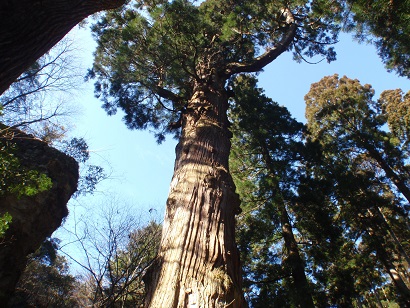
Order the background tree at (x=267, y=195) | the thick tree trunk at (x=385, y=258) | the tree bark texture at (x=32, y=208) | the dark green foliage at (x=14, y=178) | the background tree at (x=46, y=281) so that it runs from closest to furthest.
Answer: the dark green foliage at (x=14, y=178)
the background tree at (x=267, y=195)
the thick tree trunk at (x=385, y=258)
the tree bark texture at (x=32, y=208)
the background tree at (x=46, y=281)

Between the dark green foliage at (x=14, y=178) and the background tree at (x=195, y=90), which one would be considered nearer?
the background tree at (x=195, y=90)

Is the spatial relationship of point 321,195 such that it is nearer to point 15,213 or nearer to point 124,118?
point 124,118

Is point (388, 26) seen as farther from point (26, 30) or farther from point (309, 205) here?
point (26, 30)

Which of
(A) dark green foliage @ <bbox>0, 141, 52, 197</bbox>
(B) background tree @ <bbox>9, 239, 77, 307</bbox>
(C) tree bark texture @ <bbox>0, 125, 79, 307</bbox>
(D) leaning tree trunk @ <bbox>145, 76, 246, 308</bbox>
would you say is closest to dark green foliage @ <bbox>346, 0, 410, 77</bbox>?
(D) leaning tree trunk @ <bbox>145, 76, 246, 308</bbox>

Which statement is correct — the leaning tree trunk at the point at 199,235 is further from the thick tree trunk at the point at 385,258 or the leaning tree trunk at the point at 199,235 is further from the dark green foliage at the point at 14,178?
the thick tree trunk at the point at 385,258

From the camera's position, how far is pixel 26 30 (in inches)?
68.7

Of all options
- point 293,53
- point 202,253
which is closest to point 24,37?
point 202,253

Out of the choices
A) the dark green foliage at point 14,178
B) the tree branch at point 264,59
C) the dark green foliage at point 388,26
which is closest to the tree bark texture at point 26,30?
the dark green foliage at point 14,178

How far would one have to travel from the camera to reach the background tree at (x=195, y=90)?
1837 millimetres

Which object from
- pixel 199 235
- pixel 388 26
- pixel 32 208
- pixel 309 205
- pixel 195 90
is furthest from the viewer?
pixel 32 208

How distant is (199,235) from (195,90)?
2.98m

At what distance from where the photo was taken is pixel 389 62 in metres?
7.08

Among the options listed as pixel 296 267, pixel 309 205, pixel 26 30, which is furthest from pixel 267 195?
pixel 26 30

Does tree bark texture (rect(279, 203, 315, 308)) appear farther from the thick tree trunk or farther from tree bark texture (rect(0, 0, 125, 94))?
tree bark texture (rect(0, 0, 125, 94))
